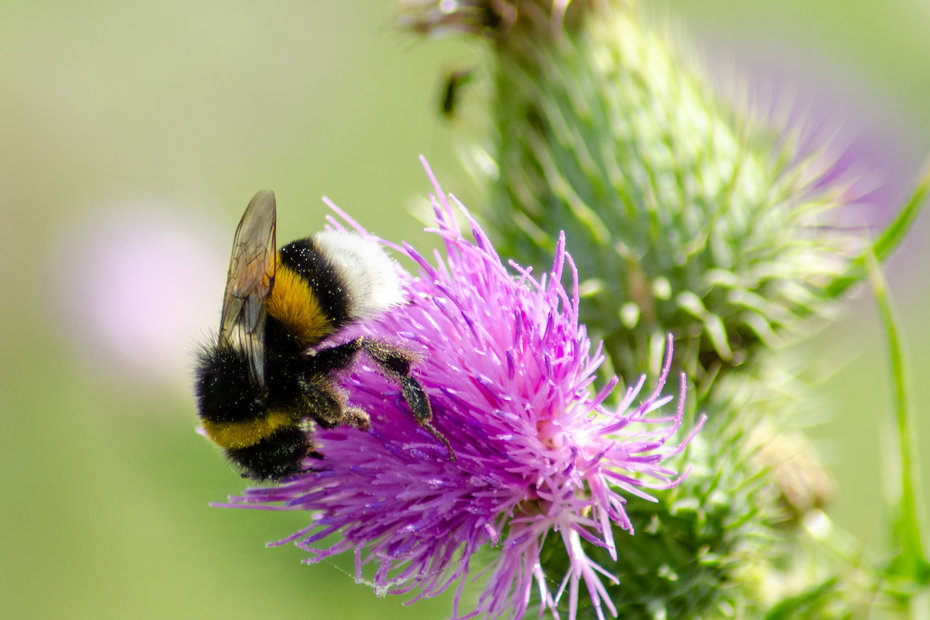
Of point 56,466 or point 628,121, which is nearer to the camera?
point 628,121

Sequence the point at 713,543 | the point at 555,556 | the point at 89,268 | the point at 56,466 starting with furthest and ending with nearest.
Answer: the point at 56,466
the point at 89,268
the point at 713,543
the point at 555,556

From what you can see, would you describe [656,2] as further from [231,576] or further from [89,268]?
[231,576]

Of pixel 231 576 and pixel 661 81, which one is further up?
pixel 661 81

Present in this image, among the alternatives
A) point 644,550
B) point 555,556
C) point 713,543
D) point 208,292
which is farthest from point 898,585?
point 208,292

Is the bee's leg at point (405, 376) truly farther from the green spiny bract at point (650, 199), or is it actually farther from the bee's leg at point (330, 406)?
the green spiny bract at point (650, 199)

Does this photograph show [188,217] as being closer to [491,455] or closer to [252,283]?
[252,283]

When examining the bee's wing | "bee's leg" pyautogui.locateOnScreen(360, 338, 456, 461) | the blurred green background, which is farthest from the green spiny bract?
the bee's wing

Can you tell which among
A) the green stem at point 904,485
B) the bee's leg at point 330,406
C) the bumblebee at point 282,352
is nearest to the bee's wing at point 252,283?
the bumblebee at point 282,352
